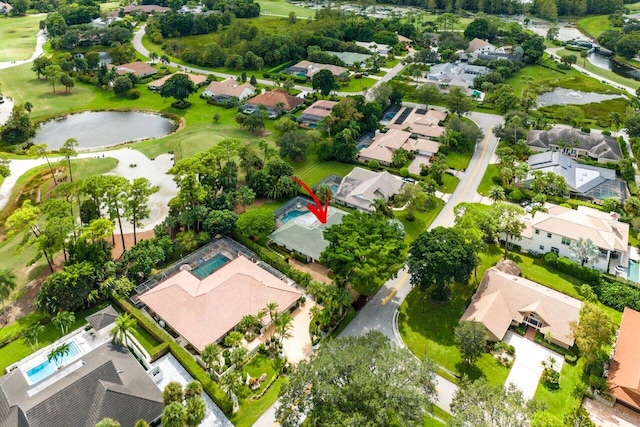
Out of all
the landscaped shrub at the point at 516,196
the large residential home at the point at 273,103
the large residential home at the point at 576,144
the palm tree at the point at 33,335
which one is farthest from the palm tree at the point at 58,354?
the large residential home at the point at 576,144

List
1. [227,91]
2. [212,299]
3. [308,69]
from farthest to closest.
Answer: [308,69], [227,91], [212,299]

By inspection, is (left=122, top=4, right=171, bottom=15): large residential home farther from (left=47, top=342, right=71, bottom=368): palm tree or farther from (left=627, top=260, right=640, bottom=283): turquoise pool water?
(left=627, top=260, right=640, bottom=283): turquoise pool water

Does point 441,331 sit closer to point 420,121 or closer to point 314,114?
point 420,121

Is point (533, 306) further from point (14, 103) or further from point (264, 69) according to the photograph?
point (14, 103)

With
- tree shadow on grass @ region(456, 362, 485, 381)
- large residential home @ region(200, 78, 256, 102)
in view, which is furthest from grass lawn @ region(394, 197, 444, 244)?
large residential home @ region(200, 78, 256, 102)


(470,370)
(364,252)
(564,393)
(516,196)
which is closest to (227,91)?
(516,196)

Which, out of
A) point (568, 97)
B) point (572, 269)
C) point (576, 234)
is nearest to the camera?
point (572, 269)

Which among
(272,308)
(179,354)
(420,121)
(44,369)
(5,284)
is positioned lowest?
(179,354)

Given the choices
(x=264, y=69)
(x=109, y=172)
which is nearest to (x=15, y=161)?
(x=109, y=172)
